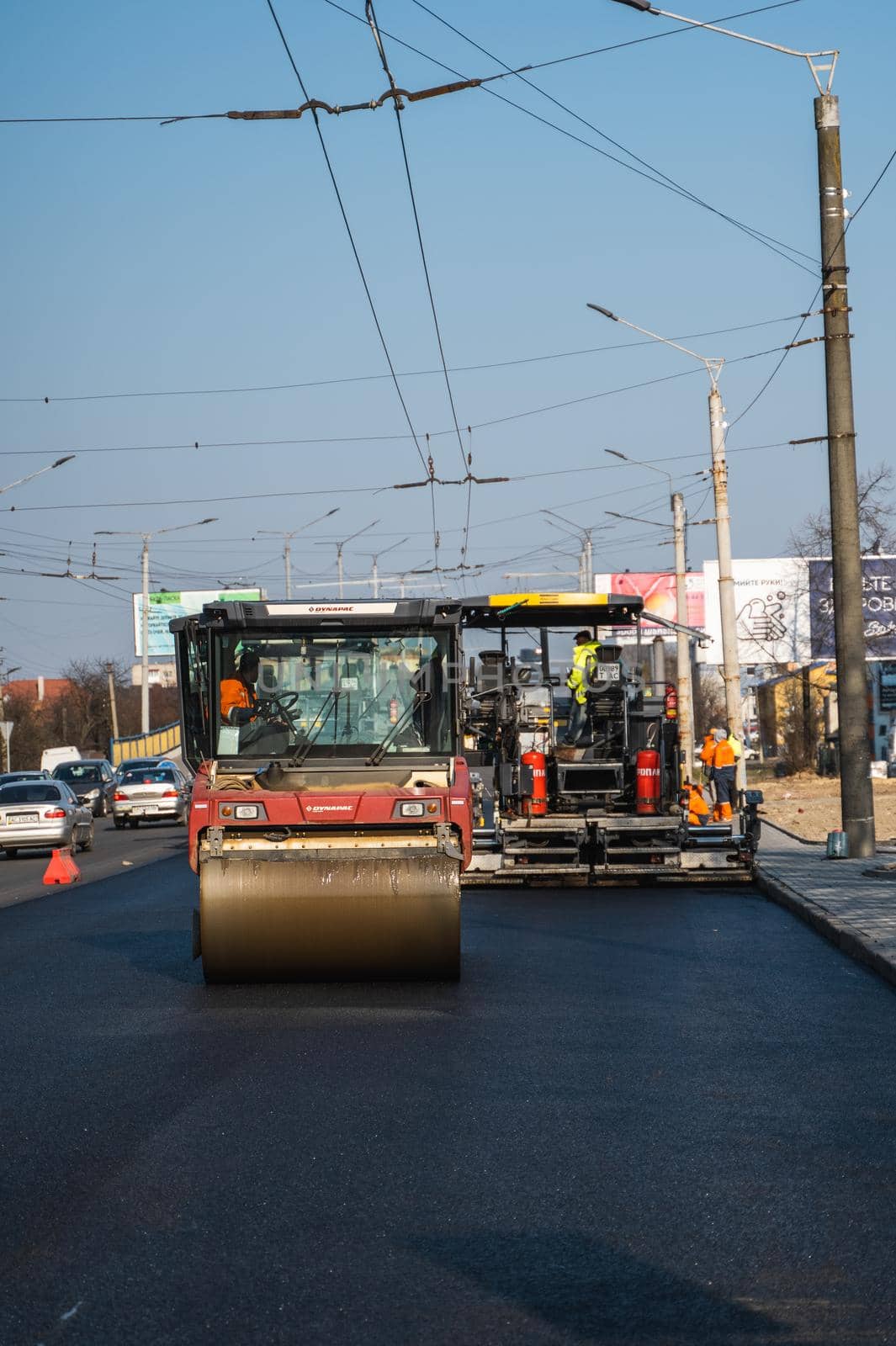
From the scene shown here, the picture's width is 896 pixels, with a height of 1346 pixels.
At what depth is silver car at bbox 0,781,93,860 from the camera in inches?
1147

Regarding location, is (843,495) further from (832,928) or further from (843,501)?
(832,928)

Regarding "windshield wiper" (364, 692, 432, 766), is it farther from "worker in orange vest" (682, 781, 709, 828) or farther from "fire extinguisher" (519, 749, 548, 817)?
"worker in orange vest" (682, 781, 709, 828)

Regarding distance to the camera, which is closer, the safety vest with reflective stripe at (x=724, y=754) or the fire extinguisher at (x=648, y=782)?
the fire extinguisher at (x=648, y=782)

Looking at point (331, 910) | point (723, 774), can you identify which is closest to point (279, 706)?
point (331, 910)

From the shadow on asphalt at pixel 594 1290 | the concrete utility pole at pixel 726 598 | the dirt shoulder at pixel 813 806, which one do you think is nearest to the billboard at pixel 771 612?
the dirt shoulder at pixel 813 806

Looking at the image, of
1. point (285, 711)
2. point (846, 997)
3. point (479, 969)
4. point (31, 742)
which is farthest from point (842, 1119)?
point (31, 742)

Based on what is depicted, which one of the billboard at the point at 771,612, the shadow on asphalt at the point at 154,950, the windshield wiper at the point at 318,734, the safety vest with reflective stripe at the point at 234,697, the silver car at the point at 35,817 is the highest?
the billboard at the point at 771,612

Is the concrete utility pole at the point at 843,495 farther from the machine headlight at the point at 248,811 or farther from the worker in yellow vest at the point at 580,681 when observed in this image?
the machine headlight at the point at 248,811

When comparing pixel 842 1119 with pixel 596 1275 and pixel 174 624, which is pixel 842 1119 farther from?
pixel 174 624

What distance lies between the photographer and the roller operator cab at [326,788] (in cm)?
1118

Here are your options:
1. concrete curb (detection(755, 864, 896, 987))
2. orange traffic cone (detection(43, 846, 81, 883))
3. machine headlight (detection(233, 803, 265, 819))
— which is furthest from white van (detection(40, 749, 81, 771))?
machine headlight (detection(233, 803, 265, 819))

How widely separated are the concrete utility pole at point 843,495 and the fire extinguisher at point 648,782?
262 centimetres

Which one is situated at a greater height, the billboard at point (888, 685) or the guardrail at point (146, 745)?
the billboard at point (888, 685)

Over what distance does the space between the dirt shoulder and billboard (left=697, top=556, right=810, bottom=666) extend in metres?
4.03
